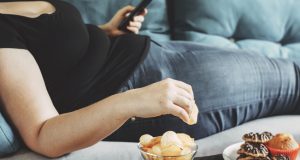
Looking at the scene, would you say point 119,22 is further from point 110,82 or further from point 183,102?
point 183,102

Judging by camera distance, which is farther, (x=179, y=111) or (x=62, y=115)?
(x=62, y=115)

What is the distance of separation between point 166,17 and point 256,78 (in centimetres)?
67

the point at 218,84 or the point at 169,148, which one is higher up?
the point at 169,148

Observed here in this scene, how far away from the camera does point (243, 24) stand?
82.7 inches

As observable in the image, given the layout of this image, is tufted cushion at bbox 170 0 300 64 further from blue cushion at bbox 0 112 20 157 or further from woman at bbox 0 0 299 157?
blue cushion at bbox 0 112 20 157

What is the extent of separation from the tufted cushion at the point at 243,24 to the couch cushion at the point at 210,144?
629 mm

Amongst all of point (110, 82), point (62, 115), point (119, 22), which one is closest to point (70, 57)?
point (110, 82)

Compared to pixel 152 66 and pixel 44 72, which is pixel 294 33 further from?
pixel 44 72

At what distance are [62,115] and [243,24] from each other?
3.84 ft

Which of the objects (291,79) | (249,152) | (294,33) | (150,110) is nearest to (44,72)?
(150,110)

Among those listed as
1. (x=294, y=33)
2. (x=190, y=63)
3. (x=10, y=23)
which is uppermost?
(x=10, y=23)

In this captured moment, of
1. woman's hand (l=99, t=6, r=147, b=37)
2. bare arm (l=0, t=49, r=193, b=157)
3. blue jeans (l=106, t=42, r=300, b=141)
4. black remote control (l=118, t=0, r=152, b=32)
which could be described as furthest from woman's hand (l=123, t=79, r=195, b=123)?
woman's hand (l=99, t=6, r=147, b=37)

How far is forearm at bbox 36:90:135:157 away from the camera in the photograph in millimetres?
1078

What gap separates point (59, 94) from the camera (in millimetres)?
1337
